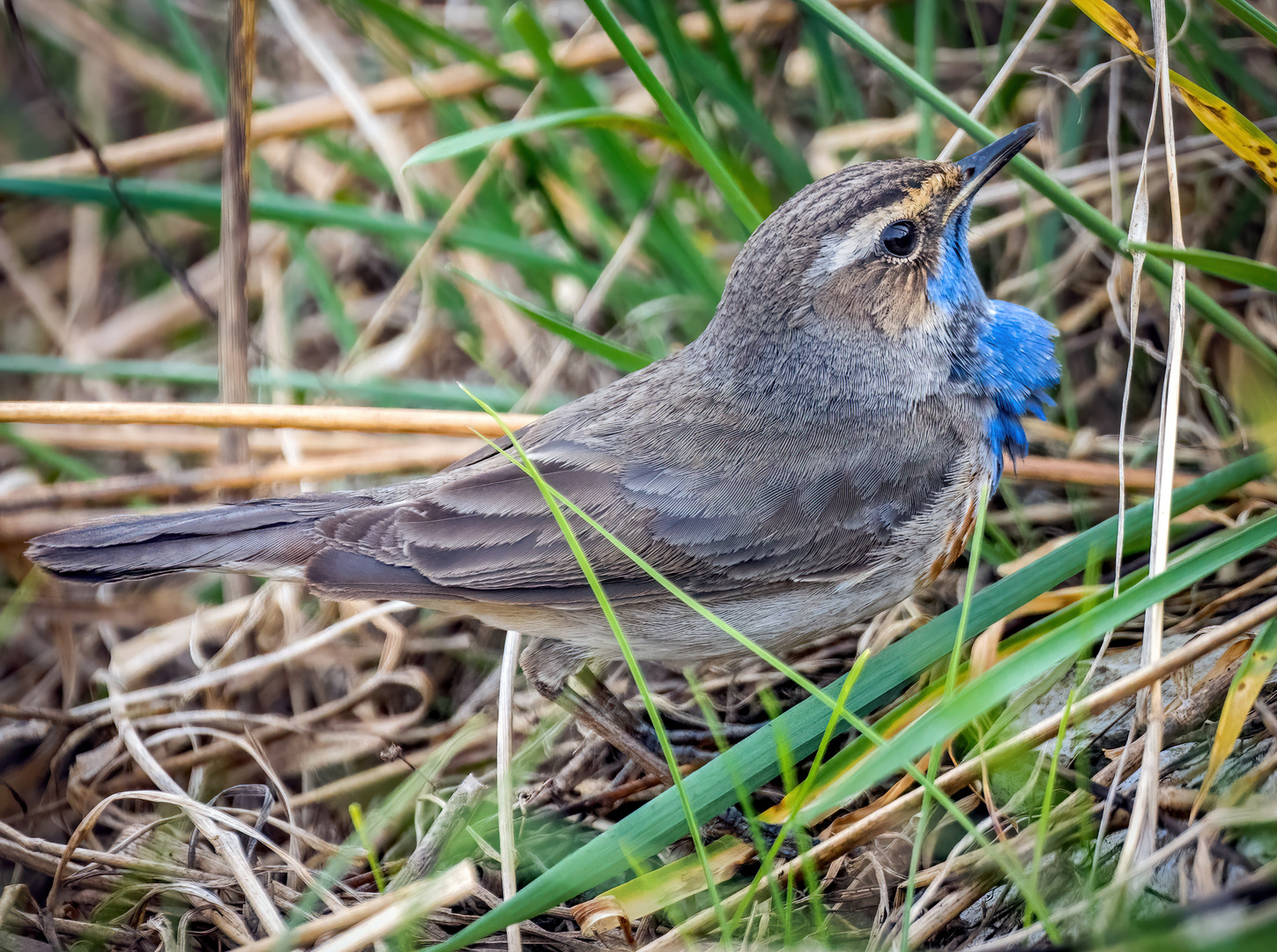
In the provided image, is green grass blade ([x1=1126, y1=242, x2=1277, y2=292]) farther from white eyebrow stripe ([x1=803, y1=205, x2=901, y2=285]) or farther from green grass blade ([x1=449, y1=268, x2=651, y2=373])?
green grass blade ([x1=449, y1=268, x2=651, y2=373])

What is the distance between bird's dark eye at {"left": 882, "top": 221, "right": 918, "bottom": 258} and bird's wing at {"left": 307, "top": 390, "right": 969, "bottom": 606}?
1.65 feet

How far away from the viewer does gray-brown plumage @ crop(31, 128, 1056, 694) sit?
314 cm

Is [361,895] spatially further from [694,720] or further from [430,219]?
[430,219]

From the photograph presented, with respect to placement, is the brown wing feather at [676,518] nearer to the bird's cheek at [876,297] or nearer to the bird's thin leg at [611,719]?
the bird's cheek at [876,297]

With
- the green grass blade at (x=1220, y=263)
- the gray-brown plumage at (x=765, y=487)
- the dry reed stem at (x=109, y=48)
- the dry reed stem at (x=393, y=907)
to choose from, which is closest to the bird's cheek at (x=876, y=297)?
the gray-brown plumage at (x=765, y=487)

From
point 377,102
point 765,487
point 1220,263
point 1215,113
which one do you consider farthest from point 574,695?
point 377,102

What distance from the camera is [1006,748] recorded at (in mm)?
2434

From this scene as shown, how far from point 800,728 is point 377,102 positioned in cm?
371

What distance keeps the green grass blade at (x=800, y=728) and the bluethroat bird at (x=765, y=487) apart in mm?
458

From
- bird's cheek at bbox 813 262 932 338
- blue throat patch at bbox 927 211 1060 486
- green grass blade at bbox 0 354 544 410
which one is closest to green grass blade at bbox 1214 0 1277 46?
blue throat patch at bbox 927 211 1060 486

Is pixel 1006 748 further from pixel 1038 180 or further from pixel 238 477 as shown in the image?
pixel 238 477

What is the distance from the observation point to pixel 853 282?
3.26 metres

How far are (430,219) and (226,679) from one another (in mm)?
2484

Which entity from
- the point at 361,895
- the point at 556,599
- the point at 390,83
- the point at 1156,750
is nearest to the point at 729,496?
the point at 556,599
